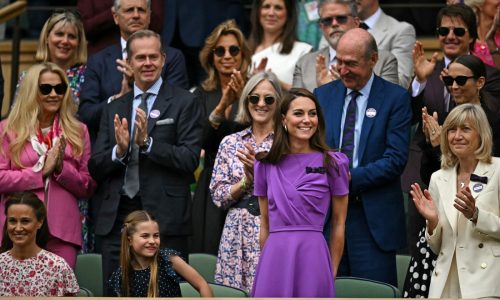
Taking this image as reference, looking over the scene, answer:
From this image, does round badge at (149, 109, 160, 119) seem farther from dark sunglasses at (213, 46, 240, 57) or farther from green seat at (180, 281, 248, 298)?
green seat at (180, 281, 248, 298)

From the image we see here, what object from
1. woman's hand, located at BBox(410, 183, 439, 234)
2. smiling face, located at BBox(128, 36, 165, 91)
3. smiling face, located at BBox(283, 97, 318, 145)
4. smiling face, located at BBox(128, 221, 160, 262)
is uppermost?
smiling face, located at BBox(128, 36, 165, 91)

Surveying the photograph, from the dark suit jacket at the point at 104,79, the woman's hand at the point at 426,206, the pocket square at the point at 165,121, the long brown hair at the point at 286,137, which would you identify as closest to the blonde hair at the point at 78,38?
the dark suit jacket at the point at 104,79

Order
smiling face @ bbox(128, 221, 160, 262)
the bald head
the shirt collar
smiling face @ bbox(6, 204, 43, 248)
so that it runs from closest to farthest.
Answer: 1. smiling face @ bbox(128, 221, 160, 262)
2. smiling face @ bbox(6, 204, 43, 248)
3. the bald head
4. the shirt collar

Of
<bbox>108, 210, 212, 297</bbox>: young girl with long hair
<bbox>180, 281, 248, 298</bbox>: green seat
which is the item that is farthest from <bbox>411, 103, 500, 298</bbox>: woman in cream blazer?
<bbox>108, 210, 212, 297</bbox>: young girl with long hair

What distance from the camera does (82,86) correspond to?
11.5 metres

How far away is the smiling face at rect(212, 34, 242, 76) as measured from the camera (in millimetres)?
11484

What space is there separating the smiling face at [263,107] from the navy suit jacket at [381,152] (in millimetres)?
330

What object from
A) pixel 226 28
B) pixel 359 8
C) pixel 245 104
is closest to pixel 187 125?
pixel 245 104

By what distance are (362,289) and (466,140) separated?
3.75ft

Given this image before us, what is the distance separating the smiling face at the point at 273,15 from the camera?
477 inches

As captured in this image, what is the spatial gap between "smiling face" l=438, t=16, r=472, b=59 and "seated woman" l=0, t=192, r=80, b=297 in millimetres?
Answer: 3162

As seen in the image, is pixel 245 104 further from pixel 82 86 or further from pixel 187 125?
pixel 82 86

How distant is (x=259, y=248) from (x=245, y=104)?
3.43 ft

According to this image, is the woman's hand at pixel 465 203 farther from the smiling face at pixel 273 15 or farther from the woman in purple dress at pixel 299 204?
the smiling face at pixel 273 15
